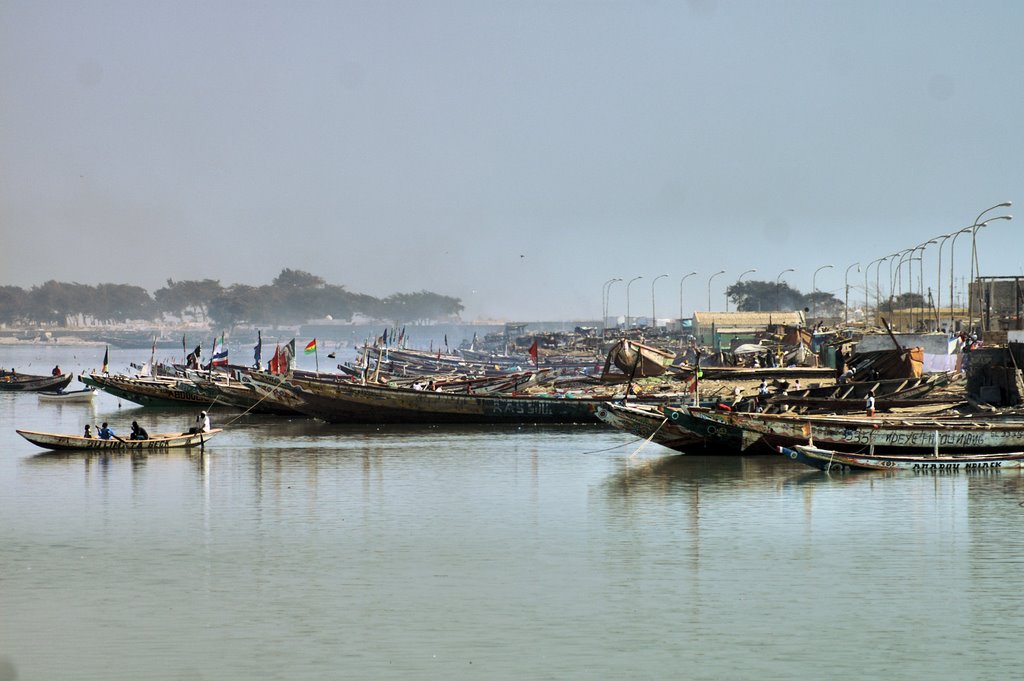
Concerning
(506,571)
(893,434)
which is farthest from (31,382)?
(506,571)

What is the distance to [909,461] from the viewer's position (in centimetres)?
3759

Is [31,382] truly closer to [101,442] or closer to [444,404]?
[444,404]

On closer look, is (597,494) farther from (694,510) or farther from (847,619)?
(847,619)

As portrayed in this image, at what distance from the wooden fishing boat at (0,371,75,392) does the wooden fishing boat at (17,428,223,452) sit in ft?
136

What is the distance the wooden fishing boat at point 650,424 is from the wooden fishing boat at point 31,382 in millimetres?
54289

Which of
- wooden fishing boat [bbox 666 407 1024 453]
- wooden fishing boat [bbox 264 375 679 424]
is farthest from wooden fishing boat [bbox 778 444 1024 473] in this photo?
wooden fishing boat [bbox 264 375 679 424]

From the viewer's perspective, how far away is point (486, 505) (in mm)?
34906

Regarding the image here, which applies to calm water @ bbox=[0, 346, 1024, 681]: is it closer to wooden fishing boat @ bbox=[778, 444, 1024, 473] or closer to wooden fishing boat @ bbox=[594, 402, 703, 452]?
wooden fishing boat @ bbox=[778, 444, 1024, 473]

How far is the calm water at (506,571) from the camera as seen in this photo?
64.7 feet

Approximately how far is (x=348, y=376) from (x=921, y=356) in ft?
137

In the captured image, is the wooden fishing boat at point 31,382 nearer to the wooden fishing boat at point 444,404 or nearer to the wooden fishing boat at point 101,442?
the wooden fishing boat at point 444,404

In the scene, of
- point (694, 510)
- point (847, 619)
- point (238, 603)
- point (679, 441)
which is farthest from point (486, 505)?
point (847, 619)

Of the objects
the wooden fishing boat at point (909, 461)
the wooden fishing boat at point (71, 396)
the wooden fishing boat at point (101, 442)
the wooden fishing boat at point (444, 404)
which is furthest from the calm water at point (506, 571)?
the wooden fishing boat at point (71, 396)

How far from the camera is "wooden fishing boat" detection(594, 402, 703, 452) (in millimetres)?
41469
